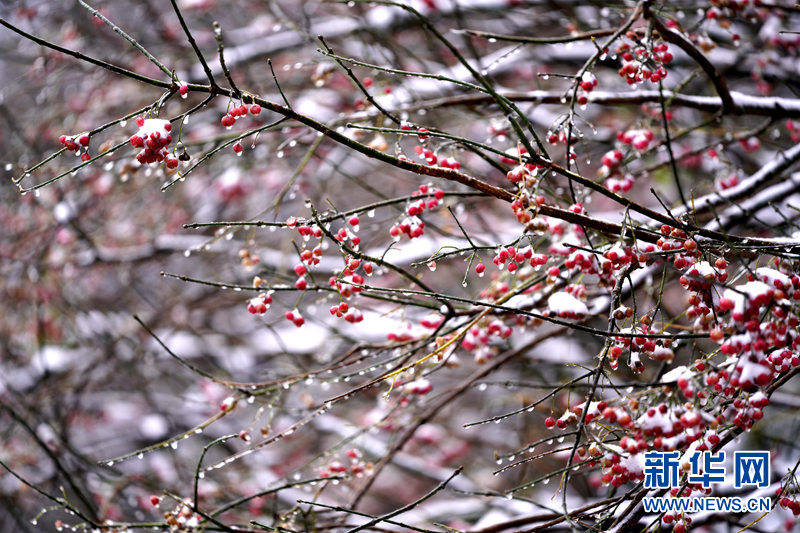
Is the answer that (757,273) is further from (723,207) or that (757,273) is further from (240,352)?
(240,352)

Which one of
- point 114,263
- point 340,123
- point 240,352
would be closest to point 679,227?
point 340,123

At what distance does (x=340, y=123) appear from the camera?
2.70 m

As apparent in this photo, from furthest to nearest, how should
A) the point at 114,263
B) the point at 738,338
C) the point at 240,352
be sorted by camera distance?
the point at 240,352 → the point at 114,263 → the point at 738,338

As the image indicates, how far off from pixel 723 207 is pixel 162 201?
497cm

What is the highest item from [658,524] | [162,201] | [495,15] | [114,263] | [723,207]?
[495,15]

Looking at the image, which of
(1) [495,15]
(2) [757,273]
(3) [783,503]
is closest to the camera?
(2) [757,273]

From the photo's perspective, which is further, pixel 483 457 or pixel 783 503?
pixel 483 457

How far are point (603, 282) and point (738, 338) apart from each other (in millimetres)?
538

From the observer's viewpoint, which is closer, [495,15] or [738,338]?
[738,338]

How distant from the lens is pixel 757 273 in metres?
1.61

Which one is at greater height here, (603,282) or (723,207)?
(723,207)

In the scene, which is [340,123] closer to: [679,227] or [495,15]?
[679,227]

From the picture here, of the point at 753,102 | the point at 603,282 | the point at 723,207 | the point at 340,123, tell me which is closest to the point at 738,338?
the point at 603,282

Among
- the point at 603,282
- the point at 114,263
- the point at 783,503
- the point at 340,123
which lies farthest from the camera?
the point at 114,263
